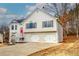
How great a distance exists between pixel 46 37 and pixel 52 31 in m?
0.08

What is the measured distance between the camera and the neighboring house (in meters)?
2.48

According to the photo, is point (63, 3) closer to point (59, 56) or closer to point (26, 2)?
point (26, 2)

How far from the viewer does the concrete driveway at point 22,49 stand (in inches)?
97.0

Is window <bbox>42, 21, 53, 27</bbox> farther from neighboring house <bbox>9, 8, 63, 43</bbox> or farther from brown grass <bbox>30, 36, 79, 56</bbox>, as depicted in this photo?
brown grass <bbox>30, 36, 79, 56</bbox>

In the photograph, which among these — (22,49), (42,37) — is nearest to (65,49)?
(42,37)

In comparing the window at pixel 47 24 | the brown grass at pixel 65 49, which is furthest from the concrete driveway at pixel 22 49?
the window at pixel 47 24

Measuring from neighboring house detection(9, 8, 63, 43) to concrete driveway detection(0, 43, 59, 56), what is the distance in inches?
1.8

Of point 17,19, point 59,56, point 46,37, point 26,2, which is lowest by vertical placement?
point 59,56

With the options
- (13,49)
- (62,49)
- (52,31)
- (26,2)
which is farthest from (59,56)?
(26,2)

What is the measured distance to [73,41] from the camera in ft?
8.18

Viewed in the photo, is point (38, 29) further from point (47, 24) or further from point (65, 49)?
point (65, 49)

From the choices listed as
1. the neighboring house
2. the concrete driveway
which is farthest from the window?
the concrete driveway

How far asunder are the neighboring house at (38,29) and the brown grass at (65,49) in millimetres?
65

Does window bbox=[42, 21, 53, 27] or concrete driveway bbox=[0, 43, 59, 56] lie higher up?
window bbox=[42, 21, 53, 27]
